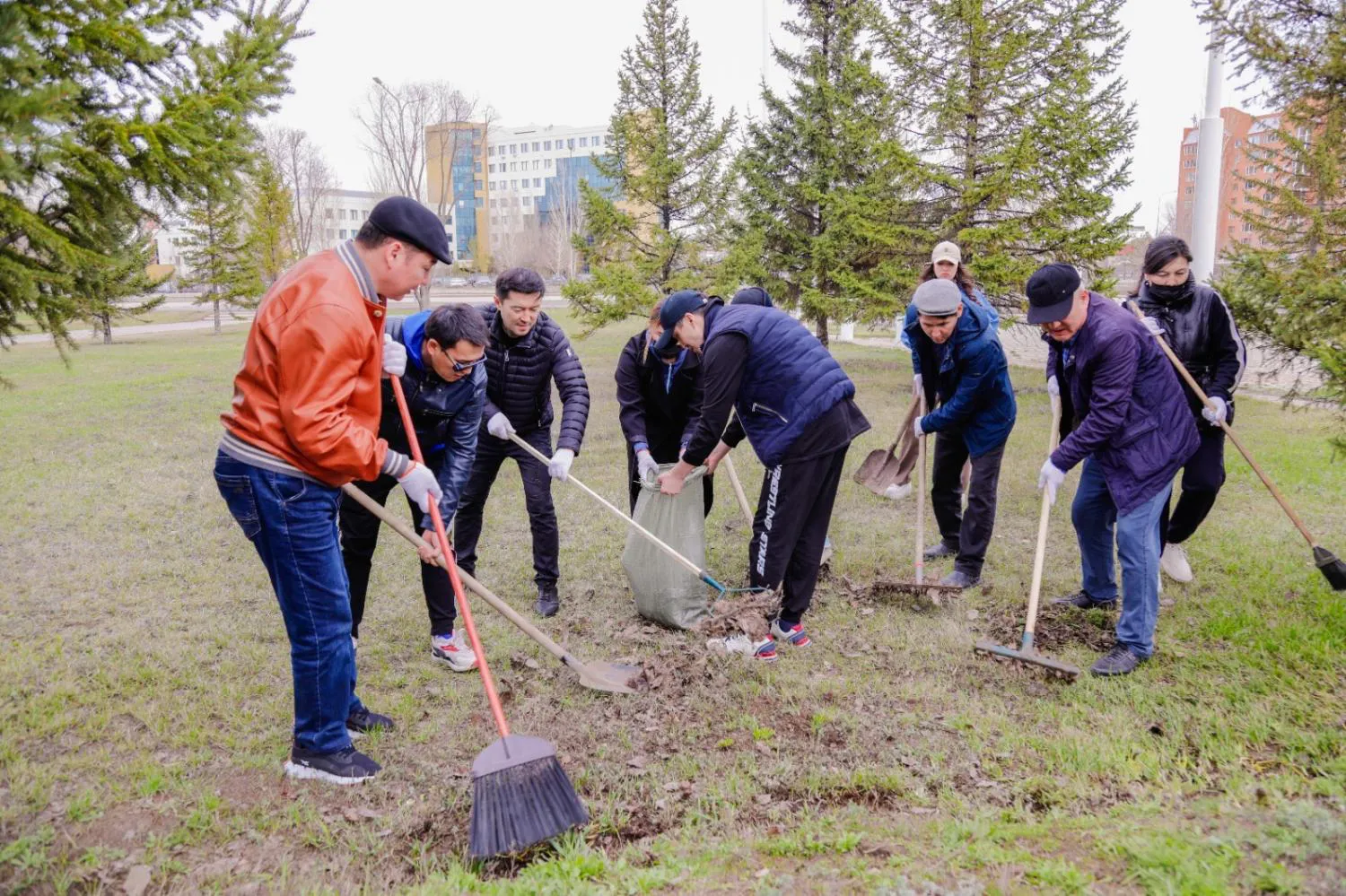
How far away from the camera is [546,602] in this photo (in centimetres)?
487

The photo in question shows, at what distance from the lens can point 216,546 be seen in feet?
20.0

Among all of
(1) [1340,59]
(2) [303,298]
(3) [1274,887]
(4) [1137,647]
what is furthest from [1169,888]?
(1) [1340,59]

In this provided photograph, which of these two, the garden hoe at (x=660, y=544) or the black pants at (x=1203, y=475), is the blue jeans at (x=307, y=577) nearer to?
the garden hoe at (x=660, y=544)

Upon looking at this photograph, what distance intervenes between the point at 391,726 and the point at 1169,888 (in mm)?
2803

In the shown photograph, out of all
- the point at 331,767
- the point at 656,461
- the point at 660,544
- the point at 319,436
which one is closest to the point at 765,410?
the point at 660,544

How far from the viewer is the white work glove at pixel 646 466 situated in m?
4.71

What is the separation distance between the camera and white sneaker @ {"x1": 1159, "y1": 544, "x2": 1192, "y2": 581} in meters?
4.92

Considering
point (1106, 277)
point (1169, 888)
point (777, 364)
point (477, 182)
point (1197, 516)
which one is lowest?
point (1169, 888)

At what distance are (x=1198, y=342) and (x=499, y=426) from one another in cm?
383

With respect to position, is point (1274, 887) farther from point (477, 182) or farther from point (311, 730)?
point (477, 182)

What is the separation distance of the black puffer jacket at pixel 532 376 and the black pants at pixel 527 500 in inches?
5.8

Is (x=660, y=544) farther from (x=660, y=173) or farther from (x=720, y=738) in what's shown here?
(x=660, y=173)

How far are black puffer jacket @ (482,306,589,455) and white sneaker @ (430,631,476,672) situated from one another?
1152 millimetres

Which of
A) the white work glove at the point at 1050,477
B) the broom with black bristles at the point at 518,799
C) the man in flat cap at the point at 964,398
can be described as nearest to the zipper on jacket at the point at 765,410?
the man in flat cap at the point at 964,398
